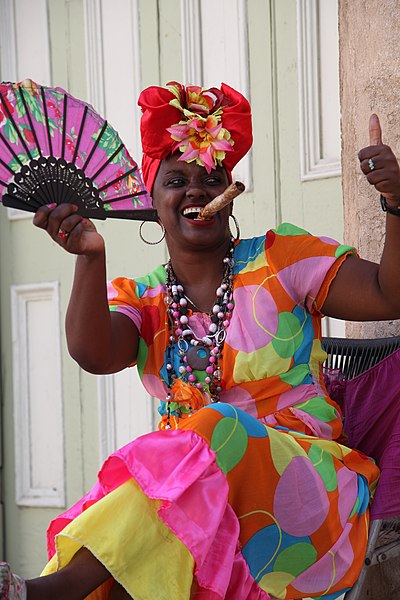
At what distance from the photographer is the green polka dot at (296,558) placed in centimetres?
217

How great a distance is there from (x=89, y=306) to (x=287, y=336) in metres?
0.46

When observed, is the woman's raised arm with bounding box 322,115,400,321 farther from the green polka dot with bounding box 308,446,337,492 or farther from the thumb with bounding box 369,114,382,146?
the green polka dot with bounding box 308,446,337,492

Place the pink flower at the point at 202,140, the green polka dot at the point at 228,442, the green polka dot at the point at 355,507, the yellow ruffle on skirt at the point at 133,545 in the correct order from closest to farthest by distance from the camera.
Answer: the yellow ruffle on skirt at the point at 133,545
the green polka dot at the point at 228,442
the green polka dot at the point at 355,507
the pink flower at the point at 202,140

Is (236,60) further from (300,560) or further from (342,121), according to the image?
(300,560)

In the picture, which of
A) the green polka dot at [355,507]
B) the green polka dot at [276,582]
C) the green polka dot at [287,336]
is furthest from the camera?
the green polka dot at [287,336]

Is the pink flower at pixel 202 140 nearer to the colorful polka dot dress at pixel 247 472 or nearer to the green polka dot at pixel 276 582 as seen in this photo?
the colorful polka dot dress at pixel 247 472

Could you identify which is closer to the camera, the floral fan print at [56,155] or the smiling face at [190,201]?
the floral fan print at [56,155]

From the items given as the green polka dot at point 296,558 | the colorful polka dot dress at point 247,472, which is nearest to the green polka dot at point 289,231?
the colorful polka dot dress at point 247,472

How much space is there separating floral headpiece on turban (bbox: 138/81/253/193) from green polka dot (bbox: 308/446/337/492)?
2.38 feet

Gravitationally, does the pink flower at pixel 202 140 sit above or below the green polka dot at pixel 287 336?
above

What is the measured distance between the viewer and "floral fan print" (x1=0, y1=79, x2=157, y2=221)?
221cm

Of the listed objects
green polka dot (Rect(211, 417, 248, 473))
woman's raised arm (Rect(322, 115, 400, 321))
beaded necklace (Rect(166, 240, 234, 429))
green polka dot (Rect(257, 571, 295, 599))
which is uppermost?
woman's raised arm (Rect(322, 115, 400, 321))

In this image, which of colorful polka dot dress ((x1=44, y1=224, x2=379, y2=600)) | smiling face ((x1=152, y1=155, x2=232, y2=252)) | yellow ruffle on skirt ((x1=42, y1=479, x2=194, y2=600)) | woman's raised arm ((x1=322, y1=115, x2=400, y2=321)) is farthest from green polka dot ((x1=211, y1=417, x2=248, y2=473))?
smiling face ((x1=152, y1=155, x2=232, y2=252))

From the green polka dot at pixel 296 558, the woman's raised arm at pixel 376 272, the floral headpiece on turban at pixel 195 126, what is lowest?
the green polka dot at pixel 296 558
